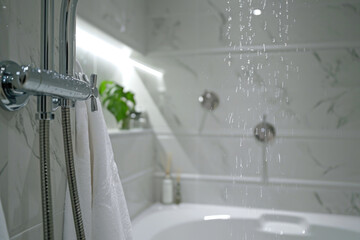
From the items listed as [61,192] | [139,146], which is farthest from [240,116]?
[61,192]

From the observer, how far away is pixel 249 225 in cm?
138

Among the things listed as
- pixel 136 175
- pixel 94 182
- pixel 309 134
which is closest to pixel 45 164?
pixel 94 182

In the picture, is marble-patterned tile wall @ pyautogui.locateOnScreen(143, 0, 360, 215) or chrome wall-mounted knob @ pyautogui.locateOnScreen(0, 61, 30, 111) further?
marble-patterned tile wall @ pyautogui.locateOnScreen(143, 0, 360, 215)

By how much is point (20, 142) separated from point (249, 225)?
3.62ft

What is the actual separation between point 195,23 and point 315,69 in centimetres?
65

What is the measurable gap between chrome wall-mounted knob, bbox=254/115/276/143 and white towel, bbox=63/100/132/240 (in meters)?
0.85

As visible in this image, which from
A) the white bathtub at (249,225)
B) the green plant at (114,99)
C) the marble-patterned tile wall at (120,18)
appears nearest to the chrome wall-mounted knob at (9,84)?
the marble-patterned tile wall at (120,18)

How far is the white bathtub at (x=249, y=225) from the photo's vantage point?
1.31m

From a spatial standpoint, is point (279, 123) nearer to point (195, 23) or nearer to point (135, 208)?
point (195, 23)

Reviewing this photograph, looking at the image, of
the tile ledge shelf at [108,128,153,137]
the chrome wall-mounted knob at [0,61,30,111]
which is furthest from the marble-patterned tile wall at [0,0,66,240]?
the tile ledge shelf at [108,128,153,137]

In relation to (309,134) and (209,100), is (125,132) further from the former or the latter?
(309,134)

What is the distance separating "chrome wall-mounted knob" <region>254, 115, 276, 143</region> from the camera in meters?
1.43

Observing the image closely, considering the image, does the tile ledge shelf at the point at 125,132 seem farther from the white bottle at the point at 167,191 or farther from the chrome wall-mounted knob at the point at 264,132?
the chrome wall-mounted knob at the point at 264,132

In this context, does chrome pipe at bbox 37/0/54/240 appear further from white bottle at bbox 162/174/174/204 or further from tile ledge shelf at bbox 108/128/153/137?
white bottle at bbox 162/174/174/204
